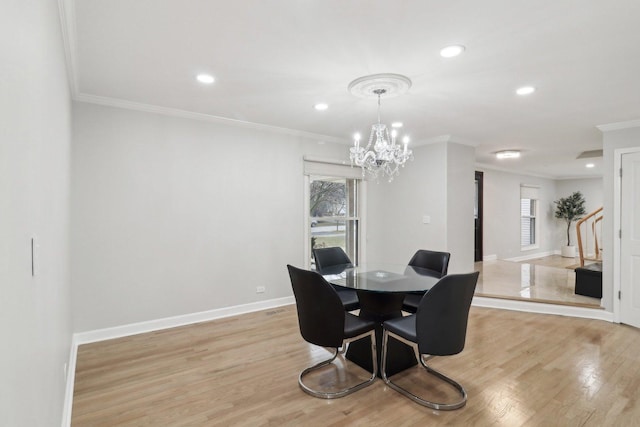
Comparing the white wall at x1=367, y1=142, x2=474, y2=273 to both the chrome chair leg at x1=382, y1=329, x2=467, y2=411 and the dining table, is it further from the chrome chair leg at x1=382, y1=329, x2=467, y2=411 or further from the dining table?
the chrome chair leg at x1=382, y1=329, x2=467, y2=411

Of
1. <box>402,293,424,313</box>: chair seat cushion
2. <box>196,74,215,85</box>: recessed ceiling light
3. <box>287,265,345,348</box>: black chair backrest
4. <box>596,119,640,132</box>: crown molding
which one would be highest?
<box>196,74,215,85</box>: recessed ceiling light

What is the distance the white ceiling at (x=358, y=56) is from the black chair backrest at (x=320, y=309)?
5.34 ft

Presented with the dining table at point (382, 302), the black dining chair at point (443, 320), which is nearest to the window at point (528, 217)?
the dining table at point (382, 302)

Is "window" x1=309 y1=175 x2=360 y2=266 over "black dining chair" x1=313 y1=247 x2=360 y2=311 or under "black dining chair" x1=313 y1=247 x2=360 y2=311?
over

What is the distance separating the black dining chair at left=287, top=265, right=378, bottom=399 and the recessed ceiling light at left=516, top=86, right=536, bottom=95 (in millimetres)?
2533

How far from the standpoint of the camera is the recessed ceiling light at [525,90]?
3033 mm

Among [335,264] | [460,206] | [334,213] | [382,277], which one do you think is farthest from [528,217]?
[382,277]

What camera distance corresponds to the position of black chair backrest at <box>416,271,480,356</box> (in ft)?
7.16

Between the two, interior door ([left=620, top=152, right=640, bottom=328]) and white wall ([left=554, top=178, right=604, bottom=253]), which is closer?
interior door ([left=620, top=152, right=640, bottom=328])

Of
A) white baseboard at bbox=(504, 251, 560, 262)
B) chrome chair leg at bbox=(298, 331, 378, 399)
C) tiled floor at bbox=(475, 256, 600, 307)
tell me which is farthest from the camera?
white baseboard at bbox=(504, 251, 560, 262)

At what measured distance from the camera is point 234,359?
302 centimetres

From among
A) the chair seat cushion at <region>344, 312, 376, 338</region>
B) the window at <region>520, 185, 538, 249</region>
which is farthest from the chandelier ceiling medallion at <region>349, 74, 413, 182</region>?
the window at <region>520, 185, 538, 249</region>

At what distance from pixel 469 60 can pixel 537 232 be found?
922 cm

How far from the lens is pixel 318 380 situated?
2652mm
